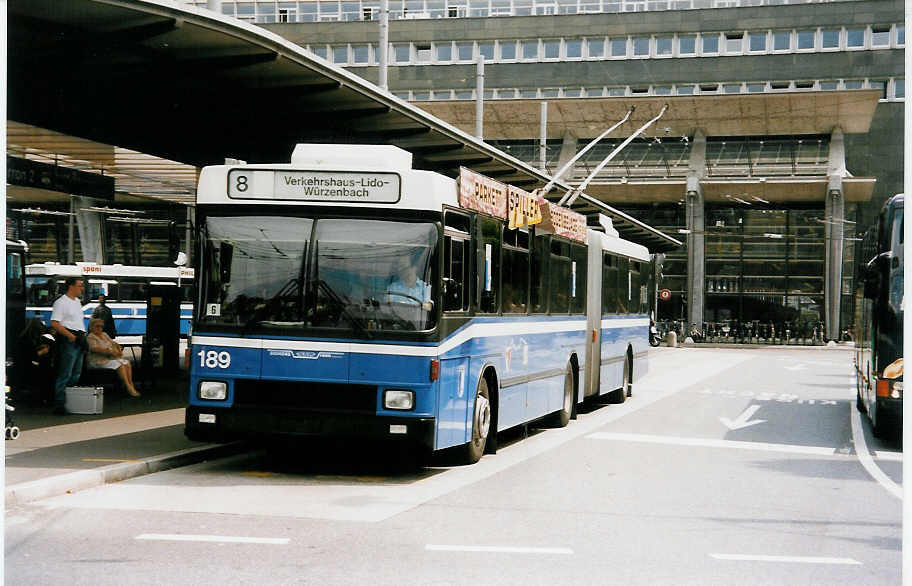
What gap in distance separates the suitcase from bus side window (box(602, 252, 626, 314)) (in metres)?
7.56

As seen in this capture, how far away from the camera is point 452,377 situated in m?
11.1

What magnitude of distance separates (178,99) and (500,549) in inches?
420

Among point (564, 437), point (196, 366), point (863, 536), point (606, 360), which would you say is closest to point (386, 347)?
point (196, 366)

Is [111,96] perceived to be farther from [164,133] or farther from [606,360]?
[606,360]

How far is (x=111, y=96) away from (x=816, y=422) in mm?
11144

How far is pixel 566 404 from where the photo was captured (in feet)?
54.7

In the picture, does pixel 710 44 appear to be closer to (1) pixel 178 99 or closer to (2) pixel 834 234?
(2) pixel 834 234

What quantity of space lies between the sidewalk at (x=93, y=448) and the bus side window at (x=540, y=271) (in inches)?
153

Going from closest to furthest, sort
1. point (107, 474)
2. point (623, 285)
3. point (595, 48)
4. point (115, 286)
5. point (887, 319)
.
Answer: point (107, 474) → point (887, 319) → point (623, 285) → point (115, 286) → point (595, 48)

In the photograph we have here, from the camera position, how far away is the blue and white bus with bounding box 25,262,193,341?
37.7 meters

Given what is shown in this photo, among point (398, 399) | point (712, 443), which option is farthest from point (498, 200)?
point (712, 443)

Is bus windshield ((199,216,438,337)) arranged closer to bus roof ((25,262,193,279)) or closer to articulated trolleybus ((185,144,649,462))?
articulated trolleybus ((185,144,649,462))

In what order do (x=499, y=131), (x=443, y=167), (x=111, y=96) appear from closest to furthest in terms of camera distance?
1. (x=111, y=96)
2. (x=443, y=167)
3. (x=499, y=131)

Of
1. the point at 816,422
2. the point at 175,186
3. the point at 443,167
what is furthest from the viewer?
the point at 175,186
